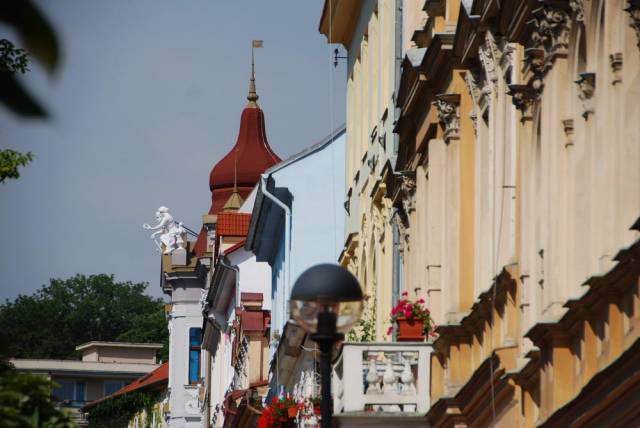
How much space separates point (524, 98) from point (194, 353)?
5474 cm

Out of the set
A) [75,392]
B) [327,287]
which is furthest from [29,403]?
[75,392]

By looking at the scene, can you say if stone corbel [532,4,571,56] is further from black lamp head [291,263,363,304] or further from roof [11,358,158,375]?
roof [11,358,158,375]

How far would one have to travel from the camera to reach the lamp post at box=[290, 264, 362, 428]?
9.14 meters

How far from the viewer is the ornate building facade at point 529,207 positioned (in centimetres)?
986

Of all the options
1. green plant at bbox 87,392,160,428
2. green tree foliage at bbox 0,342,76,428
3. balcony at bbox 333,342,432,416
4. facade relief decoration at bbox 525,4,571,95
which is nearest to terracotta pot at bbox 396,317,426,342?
balcony at bbox 333,342,432,416

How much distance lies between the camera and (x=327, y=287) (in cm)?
913

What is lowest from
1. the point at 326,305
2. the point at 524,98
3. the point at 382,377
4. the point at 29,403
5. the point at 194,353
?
the point at 29,403

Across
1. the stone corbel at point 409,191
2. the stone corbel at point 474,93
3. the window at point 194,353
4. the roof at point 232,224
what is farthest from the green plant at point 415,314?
the window at point 194,353

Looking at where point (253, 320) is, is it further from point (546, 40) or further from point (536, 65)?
point (546, 40)

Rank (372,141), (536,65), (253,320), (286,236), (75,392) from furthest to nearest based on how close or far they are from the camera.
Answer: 1. (75,392)
2. (253,320)
3. (286,236)
4. (372,141)
5. (536,65)

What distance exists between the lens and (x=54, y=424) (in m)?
7.15

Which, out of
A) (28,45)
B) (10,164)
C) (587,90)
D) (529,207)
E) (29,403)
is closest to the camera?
(28,45)

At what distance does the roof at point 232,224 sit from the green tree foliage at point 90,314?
→ 6403 centimetres

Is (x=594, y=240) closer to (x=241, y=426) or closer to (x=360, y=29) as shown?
(x=360, y=29)
